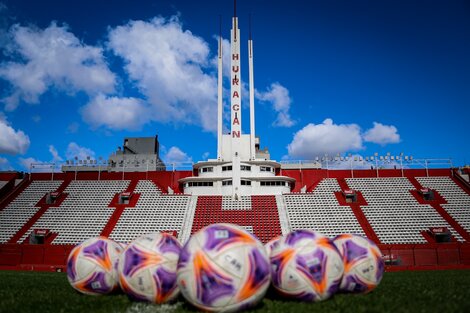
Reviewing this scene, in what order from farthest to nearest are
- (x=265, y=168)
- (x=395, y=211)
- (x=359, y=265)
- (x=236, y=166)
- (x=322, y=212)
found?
(x=265, y=168) < (x=236, y=166) < (x=322, y=212) < (x=395, y=211) < (x=359, y=265)

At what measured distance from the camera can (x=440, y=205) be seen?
39281 millimetres

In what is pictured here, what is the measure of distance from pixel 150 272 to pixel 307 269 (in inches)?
165

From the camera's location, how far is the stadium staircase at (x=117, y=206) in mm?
36219

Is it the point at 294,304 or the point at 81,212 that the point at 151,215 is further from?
the point at 294,304

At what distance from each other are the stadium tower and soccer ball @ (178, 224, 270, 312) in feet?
112

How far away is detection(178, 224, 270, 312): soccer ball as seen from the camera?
7.60 meters

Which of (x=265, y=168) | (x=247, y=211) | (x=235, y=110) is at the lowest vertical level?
(x=247, y=211)

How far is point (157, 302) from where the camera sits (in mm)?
9422

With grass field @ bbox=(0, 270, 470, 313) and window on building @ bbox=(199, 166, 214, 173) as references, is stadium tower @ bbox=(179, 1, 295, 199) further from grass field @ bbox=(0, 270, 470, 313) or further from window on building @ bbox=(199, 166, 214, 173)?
grass field @ bbox=(0, 270, 470, 313)

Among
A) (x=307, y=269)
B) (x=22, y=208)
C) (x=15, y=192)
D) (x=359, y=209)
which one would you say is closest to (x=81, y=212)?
(x=22, y=208)

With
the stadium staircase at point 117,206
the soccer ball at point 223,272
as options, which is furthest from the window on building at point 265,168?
the soccer ball at point 223,272

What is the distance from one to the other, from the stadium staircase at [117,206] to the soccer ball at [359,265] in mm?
29929

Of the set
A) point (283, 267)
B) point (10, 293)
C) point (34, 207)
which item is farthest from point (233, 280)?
point (34, 207)

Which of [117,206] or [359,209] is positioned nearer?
[359,209]
